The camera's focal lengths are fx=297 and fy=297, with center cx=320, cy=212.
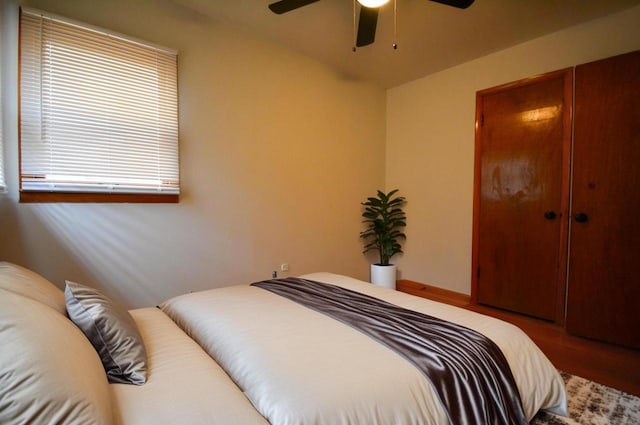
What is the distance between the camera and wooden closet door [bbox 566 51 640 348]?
7.60ft

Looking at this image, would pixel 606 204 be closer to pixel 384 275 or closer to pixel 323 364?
pixel 384 275

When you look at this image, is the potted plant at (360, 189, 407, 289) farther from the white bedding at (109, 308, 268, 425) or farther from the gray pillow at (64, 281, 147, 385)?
the gray pillow at (64, 281, 147, 385)

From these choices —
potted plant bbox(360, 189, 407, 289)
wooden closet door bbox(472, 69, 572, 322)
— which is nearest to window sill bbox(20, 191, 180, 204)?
potted plant bbox(360, 189, 407, 289)

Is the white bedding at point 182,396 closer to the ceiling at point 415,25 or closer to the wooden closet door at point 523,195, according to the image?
the ceiling at point 415,25

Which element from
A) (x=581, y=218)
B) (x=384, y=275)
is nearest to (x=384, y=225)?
(x=384, y=275)

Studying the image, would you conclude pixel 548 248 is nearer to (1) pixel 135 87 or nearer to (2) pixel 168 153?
(2) pixel 168 153

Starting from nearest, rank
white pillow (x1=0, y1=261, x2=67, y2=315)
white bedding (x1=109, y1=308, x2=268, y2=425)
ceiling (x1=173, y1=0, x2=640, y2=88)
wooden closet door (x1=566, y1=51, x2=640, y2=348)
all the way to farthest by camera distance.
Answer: white bedding (x1=109, y1=308, x2=268, y2=425) < white pillow (x1=0, y1=261, x2=67, y2=315) < wooden closet door (x1=566, y1=51, x2=640, y2=348) < ceiling (x1=173, y1=0, x2=640, y2=88)

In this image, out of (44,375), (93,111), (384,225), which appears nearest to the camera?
(44,375)

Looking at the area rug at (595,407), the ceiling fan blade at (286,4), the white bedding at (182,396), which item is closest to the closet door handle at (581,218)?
the area rug at (595,407)

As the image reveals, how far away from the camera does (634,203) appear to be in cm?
231

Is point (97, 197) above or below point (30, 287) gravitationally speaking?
above

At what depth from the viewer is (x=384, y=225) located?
3.88 m

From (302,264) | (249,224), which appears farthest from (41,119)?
(302,264)

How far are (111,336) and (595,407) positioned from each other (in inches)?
90.6
